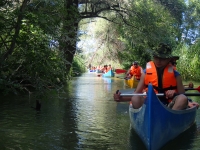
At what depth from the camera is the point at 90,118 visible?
767cm

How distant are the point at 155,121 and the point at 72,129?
7.48ft

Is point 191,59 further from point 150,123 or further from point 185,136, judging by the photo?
point 150,123

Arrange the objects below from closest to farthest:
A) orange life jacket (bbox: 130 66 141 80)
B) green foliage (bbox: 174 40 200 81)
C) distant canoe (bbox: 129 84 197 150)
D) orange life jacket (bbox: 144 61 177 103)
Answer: distant canoe (bbox: 129 84 197 150) → orange life jacket (bbox: 144 61 177 103) → orange life jacket (bbox: 130 66 141 80) → green foliage (bbox: 174 40 200 81)

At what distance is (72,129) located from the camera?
649 cm

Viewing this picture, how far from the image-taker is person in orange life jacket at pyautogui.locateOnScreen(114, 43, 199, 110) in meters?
5.29

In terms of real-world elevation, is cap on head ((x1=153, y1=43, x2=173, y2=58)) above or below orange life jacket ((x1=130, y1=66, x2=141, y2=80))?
above

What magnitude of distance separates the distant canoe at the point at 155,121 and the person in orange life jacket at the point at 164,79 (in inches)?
6.1

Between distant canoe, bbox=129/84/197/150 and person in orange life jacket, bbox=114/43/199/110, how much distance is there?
0.51 feet

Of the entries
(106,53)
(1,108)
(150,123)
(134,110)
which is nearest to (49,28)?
(134,110)

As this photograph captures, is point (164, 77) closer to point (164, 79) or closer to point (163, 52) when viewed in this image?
point (164, 79)

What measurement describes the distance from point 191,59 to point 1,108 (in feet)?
53.9

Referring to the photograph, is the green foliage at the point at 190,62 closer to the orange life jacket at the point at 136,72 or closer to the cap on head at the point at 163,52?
the orange life jacket at the point at 136,72

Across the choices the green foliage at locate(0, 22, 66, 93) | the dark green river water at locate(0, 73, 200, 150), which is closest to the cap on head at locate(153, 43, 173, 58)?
the dark green river water at locate(0, 73, 200, 150)

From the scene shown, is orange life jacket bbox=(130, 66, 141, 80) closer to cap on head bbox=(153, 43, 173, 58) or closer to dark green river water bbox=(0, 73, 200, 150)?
dark green river water bbox=(0, 73, 200, 150)
